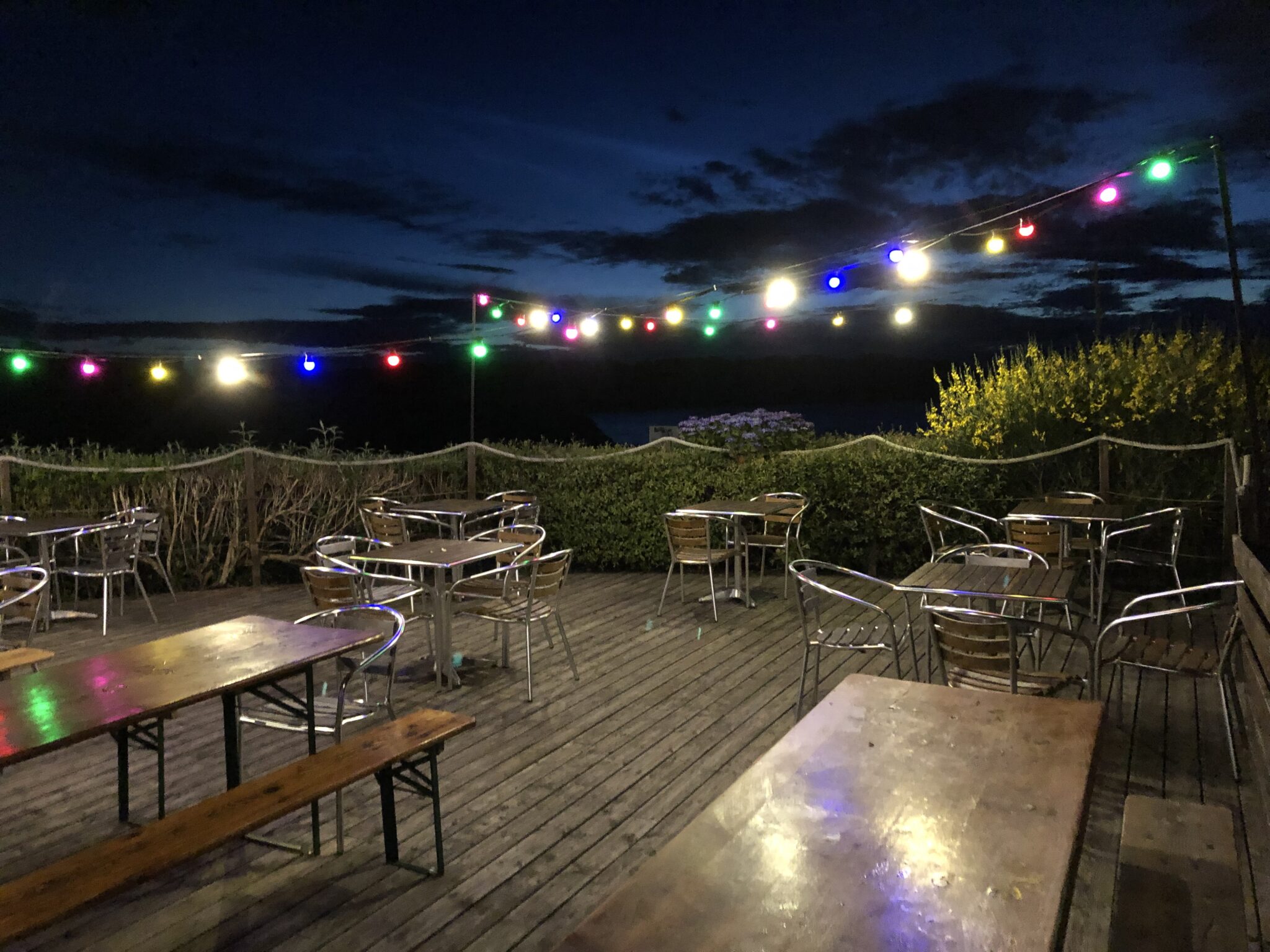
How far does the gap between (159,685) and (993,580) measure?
341 centimetres

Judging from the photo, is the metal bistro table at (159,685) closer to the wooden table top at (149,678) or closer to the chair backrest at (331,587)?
the wooden table top at (149,678)

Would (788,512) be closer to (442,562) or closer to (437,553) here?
(437,553)

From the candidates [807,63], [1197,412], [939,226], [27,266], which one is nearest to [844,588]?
[939,226]

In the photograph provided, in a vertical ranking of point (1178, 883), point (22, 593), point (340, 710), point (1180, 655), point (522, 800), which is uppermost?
point (22, 593)

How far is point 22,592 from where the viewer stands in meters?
4.93

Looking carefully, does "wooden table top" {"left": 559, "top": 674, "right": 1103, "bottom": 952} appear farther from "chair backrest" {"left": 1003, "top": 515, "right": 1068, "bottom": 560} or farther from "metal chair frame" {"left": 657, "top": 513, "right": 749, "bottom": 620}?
"metal chair frame" {"left": 657, "top": 513, "right": 749, "bottom": 620}

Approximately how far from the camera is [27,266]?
18500mm

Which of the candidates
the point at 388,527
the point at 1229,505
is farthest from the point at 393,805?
the point at 1229,505

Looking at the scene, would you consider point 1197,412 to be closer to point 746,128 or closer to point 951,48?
point 951,48

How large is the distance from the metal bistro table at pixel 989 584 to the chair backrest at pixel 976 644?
0.22 meters

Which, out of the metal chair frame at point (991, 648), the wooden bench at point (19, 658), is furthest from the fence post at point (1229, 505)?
the wooden bench at point (19, 658)

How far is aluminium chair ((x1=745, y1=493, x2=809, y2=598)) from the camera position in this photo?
6.84 m

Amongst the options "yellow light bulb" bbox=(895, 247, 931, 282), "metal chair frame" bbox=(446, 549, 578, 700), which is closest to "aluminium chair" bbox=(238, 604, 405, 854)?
"metal chair frame" bbox=(446, 549, 578, 700)

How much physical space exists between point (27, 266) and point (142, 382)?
679 centimetres
